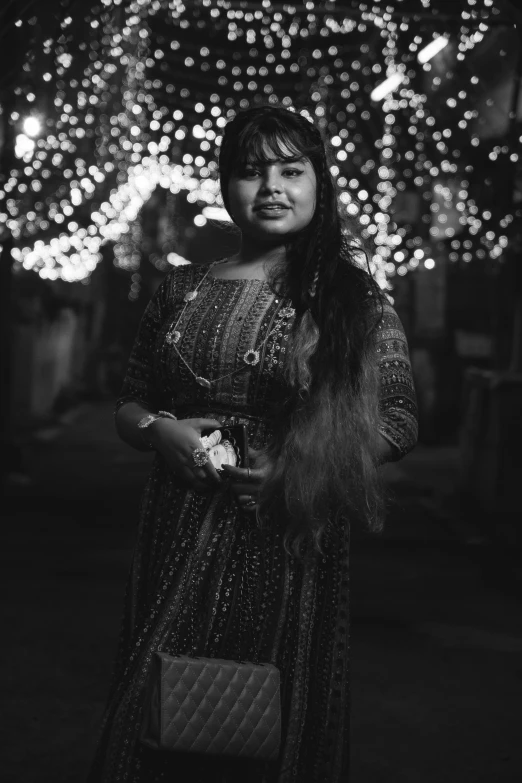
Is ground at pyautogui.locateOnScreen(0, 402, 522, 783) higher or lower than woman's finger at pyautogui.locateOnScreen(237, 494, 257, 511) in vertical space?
lower

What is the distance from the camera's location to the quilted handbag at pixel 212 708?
2150 millimetres

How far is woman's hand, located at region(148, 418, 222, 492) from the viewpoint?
90.8 inches

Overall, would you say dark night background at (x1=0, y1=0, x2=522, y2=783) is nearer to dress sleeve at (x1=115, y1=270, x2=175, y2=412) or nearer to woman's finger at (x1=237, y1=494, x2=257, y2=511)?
dress sleeve at (x1=115, y1=270, x2=175, y2=412)

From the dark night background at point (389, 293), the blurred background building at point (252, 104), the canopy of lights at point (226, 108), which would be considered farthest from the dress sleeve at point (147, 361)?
the canopy of lights at point (226, 108)

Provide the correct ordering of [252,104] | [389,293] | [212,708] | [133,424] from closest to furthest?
[212,708]
[133,424]
[389,293]
[252,104]

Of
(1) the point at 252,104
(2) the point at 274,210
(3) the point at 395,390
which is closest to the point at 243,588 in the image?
(3) the point at 395,390

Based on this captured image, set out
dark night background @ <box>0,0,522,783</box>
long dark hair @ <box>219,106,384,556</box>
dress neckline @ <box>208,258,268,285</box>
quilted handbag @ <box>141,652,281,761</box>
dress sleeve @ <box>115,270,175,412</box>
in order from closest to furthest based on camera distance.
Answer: quilted handbag @ <box>141,652,281,761</box> < long dark hair @ <box>219,106,384,556</box> < dress neckline @ <box>208,258,268,285</box> < dress sleeve @ <box>115,270,175,412</box> < dark night background @ <box>0,0,522,783</box>

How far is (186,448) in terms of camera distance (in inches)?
91.0

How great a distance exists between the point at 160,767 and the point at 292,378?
89 centimetres

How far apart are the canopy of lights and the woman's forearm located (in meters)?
4.34

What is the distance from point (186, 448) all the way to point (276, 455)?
7.8 inches

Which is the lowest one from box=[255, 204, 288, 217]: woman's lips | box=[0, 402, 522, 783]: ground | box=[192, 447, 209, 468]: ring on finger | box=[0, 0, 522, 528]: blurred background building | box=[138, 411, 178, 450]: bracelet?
box=[0, 402, 522, 783]: ground

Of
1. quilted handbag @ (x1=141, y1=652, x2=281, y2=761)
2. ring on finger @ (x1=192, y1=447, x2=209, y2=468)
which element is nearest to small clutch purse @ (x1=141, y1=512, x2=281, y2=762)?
quilted handbag @ (x1=141, y1=652, x2=281, y2=761)

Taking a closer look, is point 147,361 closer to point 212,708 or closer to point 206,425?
point 206,425
